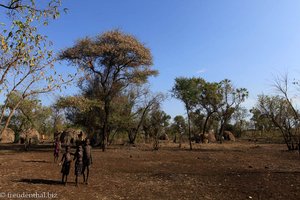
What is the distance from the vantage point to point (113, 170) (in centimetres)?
1666

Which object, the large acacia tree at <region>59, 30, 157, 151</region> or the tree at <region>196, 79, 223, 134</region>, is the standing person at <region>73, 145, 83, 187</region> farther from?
the tree at <region>196, 79, 223, 134</region>

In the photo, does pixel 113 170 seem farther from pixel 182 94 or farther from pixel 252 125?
pixel 252 125

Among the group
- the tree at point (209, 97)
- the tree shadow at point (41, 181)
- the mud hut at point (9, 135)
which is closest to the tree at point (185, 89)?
the tree at point (209, 97)

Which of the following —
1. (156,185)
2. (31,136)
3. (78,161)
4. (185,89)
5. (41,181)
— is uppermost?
(185,89)

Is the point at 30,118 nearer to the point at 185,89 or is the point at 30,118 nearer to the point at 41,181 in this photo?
the point at 185,89

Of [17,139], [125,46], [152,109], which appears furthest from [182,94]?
[17,139]

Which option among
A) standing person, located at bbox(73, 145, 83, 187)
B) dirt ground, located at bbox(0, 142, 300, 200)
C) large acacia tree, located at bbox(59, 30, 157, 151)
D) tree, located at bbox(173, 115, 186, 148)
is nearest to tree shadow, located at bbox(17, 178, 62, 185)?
dirt ground, located at bbox(0, 142, 300, 200)

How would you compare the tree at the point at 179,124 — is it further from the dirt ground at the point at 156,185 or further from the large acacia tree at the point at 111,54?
the dirt ground at the point at 156,185

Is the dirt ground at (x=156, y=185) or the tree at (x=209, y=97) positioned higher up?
the tree at (x=209, y=97)

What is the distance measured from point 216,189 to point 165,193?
6.52 ft

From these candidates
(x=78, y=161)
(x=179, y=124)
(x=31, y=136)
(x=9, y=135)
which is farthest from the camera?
A: (x=179, y=124)

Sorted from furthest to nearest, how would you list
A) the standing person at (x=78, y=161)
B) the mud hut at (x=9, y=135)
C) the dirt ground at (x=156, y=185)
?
the mud hut at (x=9, y=135), the standing person at (x=78, y=161), the dirt ground at (x=156, y=185)

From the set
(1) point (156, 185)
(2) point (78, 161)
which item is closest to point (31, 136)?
(2) point (78, 161)

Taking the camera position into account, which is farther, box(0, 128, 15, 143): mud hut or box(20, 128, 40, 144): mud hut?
box(0, 128, 15, 143): mud hut
